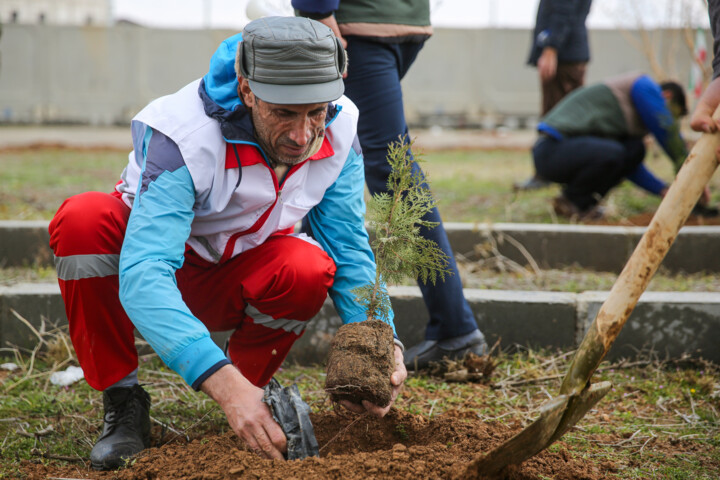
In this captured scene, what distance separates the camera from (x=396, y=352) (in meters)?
2.42

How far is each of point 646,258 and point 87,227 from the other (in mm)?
1814

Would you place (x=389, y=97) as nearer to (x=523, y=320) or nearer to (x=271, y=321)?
(x=271, y=321)

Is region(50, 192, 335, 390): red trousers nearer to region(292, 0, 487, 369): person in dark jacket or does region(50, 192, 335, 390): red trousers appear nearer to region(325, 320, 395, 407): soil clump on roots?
region(325, 320, 395, 407): soil clump on roots

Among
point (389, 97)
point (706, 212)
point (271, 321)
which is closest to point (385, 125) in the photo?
point (389, 97)

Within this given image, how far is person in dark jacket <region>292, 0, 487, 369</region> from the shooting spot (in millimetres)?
3048

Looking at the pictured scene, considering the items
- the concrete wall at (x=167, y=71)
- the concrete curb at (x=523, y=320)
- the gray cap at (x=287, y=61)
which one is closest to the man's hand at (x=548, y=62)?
the concrete curb at (x=523, y=320)

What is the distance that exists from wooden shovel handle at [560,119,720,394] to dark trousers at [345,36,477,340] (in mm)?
1101

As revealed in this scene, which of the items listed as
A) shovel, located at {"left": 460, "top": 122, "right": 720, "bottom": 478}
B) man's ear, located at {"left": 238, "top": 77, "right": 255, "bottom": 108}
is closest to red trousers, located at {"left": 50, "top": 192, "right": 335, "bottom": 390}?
man's ear, located at {"left": 238, "top": 77, "right": 255, "bottom": 108}

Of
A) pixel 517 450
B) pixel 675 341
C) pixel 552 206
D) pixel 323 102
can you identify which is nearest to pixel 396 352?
pixel 517 450

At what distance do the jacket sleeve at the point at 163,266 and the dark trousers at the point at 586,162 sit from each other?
428 centimetres

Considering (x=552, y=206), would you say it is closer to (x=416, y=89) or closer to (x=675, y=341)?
(x=675, y=341)

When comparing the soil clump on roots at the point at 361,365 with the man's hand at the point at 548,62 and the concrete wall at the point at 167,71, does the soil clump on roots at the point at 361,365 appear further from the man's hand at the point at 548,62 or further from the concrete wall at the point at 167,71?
the concrete wall at the point at 167,71

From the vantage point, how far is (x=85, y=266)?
95.6 inches

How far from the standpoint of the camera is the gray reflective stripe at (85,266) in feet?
7.97
